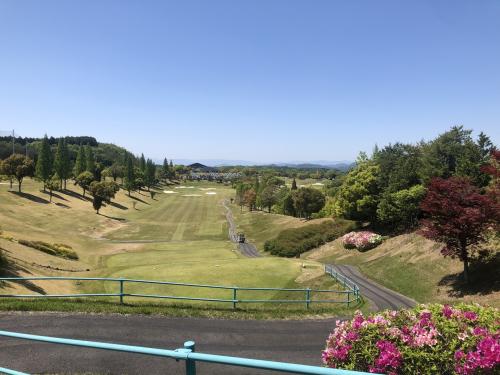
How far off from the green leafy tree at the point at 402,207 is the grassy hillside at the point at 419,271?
4741 millimetres

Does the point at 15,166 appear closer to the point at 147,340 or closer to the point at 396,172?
the point at 396,172

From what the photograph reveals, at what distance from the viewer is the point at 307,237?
6831cm

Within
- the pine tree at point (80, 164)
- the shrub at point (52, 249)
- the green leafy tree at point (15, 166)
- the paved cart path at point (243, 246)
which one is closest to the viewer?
the shrub at point (52, 249)

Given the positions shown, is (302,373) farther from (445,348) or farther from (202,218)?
(202,218)

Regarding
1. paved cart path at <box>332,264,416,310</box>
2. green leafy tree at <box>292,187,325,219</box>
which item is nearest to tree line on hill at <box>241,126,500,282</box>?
paved cart path at <box>332,264,416,310</box>

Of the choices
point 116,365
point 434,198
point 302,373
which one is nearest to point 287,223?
point 434,198

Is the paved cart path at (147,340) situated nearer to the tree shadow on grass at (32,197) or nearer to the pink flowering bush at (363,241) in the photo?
the pink flowering bush at (363,241)

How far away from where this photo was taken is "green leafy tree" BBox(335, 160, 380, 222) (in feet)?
197

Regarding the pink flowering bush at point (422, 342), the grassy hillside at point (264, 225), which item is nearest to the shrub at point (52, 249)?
the grassy hillside at point (264, 225)

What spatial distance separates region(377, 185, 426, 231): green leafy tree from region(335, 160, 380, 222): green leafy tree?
352 cm

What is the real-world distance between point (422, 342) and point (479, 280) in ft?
77.2

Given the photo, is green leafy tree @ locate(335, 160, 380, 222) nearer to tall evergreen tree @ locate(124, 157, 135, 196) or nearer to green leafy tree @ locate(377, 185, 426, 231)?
green leafy tree @ locate(377, 185, 426, 231)

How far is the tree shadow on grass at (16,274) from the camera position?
88.3 feet

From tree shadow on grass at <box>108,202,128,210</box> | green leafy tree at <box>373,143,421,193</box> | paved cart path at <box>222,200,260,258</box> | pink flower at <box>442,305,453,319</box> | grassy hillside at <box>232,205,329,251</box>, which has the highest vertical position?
green leafy tree at <box>373,143,421,193</box>
